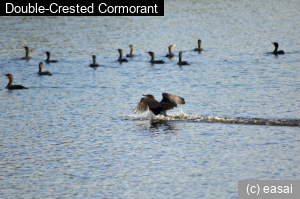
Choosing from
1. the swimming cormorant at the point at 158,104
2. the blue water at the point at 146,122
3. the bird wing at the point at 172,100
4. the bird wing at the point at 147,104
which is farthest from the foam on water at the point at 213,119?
the bird wing at the point at 147,104

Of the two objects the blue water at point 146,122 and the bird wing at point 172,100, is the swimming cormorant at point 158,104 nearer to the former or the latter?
the bird wing at point 172,100

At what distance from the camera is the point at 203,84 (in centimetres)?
3256

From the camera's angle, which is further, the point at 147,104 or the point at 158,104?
the point at 158,104

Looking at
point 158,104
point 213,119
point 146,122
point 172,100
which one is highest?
point 172,100

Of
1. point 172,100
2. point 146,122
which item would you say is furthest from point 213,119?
point 146,122

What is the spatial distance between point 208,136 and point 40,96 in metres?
12.9

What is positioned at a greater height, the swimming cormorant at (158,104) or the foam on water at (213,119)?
the swimming cormorant at (158,104)

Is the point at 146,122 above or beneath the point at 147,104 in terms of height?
beneath

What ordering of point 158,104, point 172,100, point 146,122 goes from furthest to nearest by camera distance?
point 172,100 < point 146,122 < point 158,104

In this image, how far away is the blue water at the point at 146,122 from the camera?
15.7 m

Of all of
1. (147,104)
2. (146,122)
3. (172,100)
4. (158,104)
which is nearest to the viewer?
(147,104)

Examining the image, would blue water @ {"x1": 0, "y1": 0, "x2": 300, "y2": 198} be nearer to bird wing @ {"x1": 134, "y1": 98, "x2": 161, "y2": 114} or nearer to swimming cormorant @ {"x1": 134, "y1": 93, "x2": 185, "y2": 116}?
swimming cormorant @ {"x1": 134, "y1": 93, "x2": 185, "y2": 116}

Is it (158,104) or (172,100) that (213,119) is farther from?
(158,104)

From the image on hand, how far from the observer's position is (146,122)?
Result: 23109 millimetres
